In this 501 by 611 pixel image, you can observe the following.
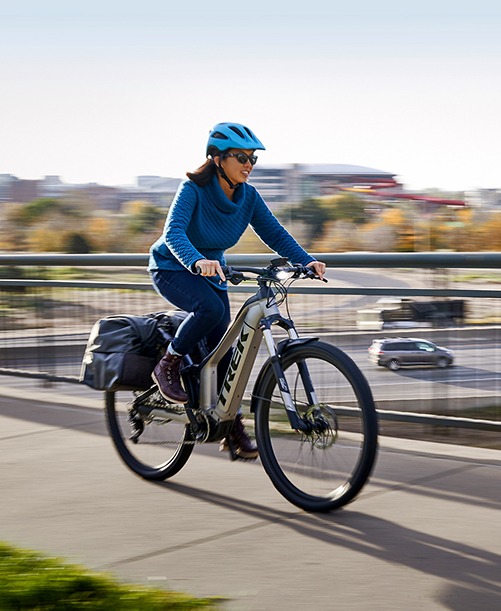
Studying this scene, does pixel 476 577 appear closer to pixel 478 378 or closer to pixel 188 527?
pixel 188 527

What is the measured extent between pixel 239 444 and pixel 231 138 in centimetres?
149

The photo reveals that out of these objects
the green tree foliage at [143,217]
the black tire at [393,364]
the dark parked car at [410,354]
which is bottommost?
the black tire at [393,364]

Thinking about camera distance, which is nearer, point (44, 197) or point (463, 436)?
point (463, 436)

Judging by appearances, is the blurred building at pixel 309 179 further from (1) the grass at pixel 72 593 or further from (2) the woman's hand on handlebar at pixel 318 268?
(1) the grass at pixel 72 593

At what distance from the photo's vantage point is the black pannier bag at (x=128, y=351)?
5598mm

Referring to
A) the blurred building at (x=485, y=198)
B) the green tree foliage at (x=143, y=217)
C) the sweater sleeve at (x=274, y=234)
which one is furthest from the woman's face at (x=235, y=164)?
the green tree foliage at (x=143, y=217)

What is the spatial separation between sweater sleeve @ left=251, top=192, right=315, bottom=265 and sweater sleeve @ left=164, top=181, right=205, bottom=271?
0.42m

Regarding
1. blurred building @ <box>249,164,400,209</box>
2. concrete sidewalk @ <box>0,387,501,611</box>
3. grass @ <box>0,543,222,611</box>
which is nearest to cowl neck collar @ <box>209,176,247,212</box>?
concrete sidewalk @ <box>0,387,501,611</box>

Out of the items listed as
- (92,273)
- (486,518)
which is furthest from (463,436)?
(92,273)

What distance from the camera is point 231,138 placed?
5238 millimetres

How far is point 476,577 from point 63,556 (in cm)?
158

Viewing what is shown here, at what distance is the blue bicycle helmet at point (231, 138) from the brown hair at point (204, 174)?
58mm

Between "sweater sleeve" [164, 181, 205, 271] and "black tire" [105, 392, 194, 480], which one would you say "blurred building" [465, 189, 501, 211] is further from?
"sweater sleeve" [164, 181, 205, 271]

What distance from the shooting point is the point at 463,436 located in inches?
266
